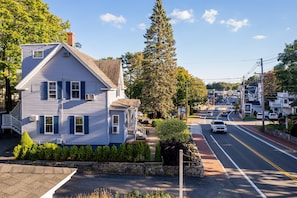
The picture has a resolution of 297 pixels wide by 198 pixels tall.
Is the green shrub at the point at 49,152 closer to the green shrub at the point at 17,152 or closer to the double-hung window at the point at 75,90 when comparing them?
the green shrub at the point at 17,152

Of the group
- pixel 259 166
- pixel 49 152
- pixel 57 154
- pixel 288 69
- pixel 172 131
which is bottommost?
pixel 259 166

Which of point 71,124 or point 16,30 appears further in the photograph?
point 16,30

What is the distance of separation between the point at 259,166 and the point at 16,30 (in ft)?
84.7

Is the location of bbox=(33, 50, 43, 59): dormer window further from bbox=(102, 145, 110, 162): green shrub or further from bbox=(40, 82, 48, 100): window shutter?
bbox=(102, 145, 110, 162): green shrub

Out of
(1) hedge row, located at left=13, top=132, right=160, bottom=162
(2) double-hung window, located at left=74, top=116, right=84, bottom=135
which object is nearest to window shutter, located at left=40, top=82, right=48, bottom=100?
(2) double-hung window, located at left=74, top=116, right=84, bottom=135

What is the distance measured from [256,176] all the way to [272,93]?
65.7 meters

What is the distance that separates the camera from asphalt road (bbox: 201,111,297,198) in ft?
43.4

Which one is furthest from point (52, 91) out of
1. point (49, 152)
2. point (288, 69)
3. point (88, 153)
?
point (288, 69)

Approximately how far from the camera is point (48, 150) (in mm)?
17266

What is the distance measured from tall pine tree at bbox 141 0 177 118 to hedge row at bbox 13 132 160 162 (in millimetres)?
22331

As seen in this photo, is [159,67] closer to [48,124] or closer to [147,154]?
[48,124]

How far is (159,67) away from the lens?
40.0m

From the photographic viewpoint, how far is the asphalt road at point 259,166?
13.2 meters

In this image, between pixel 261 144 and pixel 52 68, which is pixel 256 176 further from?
pixel 52 68
